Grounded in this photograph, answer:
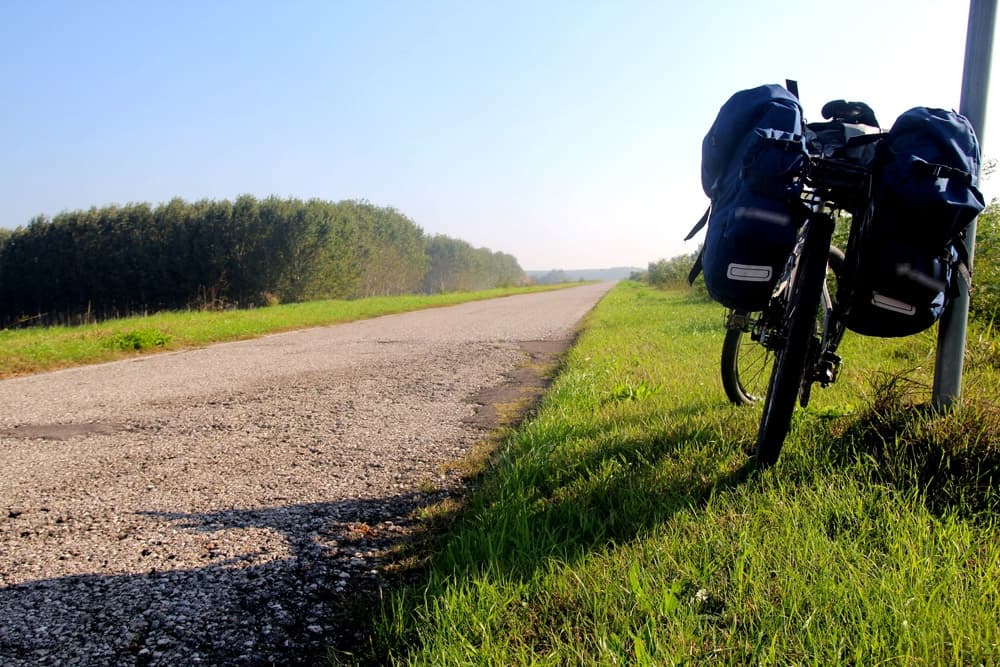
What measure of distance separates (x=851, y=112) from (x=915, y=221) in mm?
1030

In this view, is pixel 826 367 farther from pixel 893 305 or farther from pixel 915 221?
pixel 915 221

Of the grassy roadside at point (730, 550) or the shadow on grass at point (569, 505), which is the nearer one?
the grassy roadside at point (730, 550)

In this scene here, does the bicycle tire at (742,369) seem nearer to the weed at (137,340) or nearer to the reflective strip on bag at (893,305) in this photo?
the reflective strip on bag at (893,305)

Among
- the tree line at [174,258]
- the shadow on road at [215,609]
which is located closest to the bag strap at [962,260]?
the shadow on road at [215,609]

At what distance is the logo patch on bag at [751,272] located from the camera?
238cm

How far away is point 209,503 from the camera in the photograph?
300 cm

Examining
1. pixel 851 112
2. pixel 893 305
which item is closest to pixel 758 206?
pixel 893 305

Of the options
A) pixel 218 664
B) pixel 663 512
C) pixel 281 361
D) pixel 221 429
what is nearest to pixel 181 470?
pixel 221 429

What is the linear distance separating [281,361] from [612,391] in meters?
4.95

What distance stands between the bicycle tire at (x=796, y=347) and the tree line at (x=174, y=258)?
43324 mm

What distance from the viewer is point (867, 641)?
1457 millimetres

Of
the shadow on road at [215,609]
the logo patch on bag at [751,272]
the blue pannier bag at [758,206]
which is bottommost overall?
the shadow on road at [215,609]

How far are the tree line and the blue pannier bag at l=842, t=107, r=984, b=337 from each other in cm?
4366

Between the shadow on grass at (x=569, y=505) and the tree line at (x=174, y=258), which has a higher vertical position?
the tree line at (x=174, y=258)
